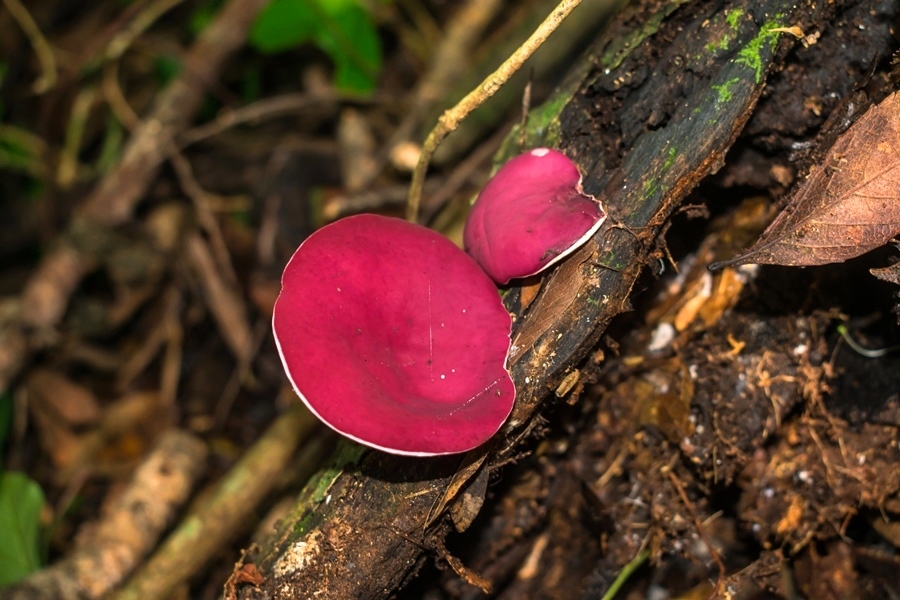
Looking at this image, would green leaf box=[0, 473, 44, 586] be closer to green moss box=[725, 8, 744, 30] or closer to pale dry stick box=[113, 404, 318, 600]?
pale dry stick box=[113, 404, 318, 600]

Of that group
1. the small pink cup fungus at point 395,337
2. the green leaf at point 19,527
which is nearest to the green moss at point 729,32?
the small pink cup fungus at point 395,337

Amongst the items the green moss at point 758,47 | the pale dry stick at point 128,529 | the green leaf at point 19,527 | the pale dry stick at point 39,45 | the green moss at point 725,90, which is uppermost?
the pale dry stick at point 39,45

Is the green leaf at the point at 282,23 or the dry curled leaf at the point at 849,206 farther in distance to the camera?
the green leaf at the point at 282,23

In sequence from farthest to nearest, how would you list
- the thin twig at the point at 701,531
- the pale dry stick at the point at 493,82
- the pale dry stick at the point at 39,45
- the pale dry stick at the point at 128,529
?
the pale dry stick at the point at 39,45 < the pale dry stick at the point at 128,529 < the thin twig at the point at 701,531 < the pale dry stick at the point at 493,82

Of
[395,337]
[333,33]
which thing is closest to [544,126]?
[395,337]

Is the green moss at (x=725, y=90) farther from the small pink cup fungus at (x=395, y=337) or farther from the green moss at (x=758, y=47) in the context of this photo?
the small pink cup fungus at (x=395, y=337)

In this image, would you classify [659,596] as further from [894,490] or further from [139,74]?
[139,74]

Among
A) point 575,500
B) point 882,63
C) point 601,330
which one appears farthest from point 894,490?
point 882,63
